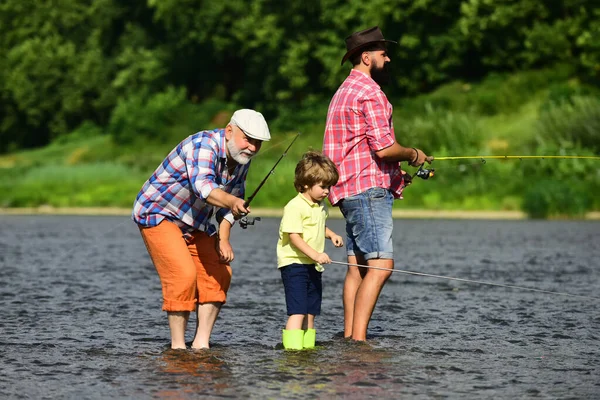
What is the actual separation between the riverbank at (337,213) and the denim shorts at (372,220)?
2248 cm

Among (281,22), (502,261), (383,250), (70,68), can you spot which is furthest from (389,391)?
(70,68)

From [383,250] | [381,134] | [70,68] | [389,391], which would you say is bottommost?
[389,391]

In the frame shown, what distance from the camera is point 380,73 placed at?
30.5 ft

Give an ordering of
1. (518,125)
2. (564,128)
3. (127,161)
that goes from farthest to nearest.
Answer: (127,161) → (518,125) → (564,128)

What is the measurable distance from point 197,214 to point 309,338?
3.72 feet

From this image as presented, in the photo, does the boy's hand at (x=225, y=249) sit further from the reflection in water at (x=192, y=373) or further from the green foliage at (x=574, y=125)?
the green foliage at (x=574, y=125)

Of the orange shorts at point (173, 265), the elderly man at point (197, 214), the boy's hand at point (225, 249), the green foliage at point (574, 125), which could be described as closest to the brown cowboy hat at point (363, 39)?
the elderly man at point (197, 214)

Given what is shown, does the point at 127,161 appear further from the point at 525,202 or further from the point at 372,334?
the point at 372,334

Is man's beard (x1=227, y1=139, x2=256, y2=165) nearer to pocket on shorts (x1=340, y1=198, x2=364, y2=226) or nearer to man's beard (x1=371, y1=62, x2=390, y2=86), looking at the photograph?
pocket on shorts (x1=340, y1=198, x2=364, y2=226)

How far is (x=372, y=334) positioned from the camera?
10000mm

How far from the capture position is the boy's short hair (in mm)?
8750

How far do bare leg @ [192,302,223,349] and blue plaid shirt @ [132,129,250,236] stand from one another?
473mm

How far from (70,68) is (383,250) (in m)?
62.7

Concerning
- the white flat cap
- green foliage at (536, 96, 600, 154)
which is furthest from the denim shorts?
green foliage at (536, 96, 600, 154)
